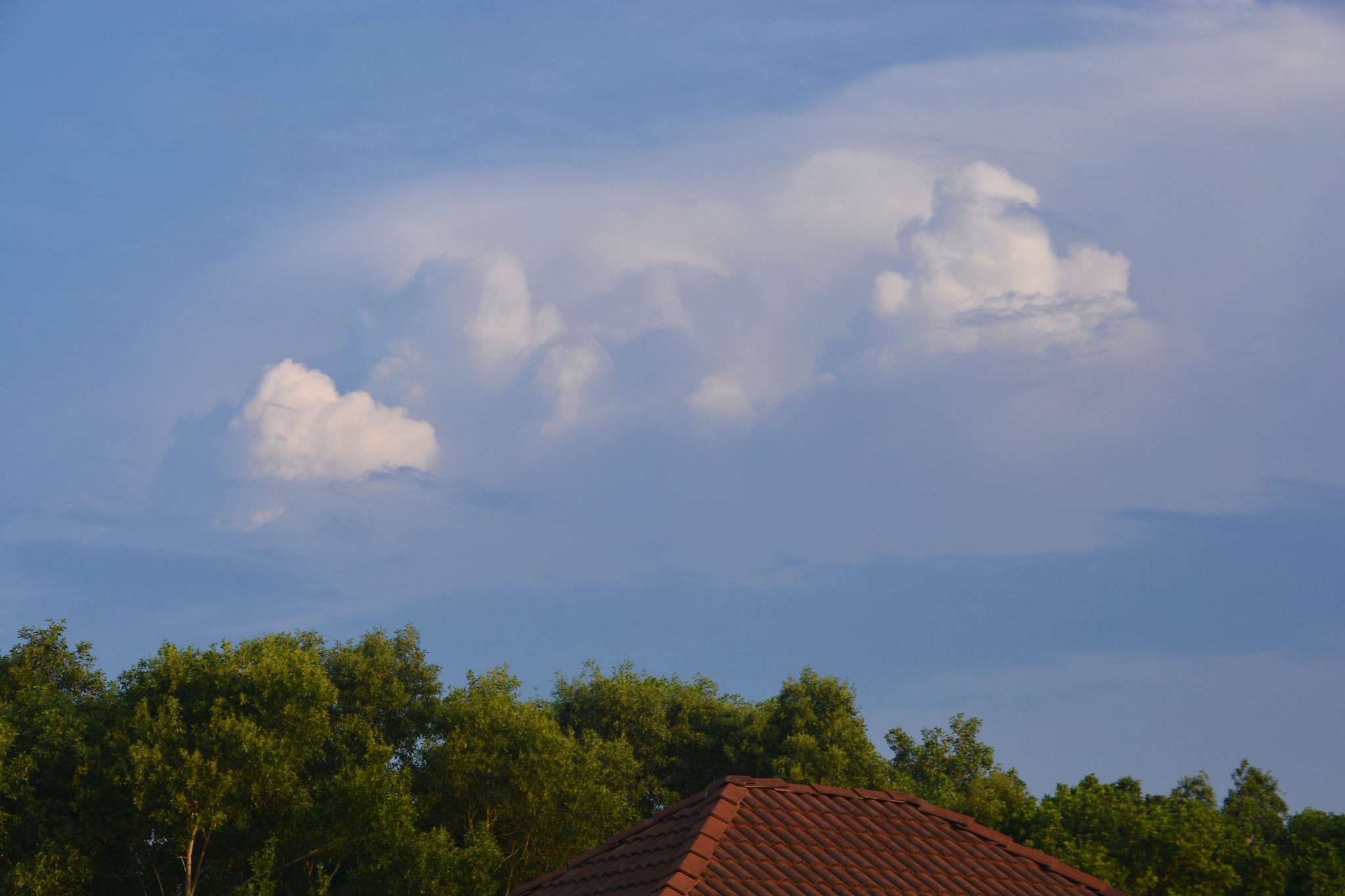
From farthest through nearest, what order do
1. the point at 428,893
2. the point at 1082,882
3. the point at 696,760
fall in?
1. the point at 696,760
2. the point at 428,893
3. the point at 1082,882

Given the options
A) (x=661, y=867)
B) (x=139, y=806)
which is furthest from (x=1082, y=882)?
(x=139, y=806)

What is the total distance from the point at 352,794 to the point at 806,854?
995 inches

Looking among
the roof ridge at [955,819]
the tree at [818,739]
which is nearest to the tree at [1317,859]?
the tree at [818,739]

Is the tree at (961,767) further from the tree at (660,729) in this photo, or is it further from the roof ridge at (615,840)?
the roof ridge at (615,840)

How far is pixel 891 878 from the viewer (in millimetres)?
14391

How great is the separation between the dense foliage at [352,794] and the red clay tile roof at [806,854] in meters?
20.8

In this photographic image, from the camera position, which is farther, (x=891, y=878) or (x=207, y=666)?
(x=207, y=666)

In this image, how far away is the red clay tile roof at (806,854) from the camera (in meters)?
13.5

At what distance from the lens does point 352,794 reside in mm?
35562

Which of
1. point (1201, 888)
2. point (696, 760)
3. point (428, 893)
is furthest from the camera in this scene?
point (696, 760)

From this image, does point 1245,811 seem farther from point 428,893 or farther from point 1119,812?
point 428,893

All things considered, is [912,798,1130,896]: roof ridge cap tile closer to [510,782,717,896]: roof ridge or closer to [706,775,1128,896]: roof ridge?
[706,775,1128,896]: roof ridge

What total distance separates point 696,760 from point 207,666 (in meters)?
25.8

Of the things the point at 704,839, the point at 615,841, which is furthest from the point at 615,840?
the point at 704,839
